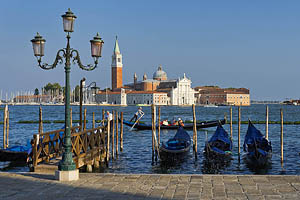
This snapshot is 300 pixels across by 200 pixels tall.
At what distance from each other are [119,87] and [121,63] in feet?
20.1

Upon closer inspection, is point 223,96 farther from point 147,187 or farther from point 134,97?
point 147,187

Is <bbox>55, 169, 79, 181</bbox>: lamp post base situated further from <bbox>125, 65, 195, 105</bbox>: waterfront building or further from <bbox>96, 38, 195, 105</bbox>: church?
<bbox>125, 65, 195, 105</bbox>: waterfront building

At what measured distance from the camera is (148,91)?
93.6 meters

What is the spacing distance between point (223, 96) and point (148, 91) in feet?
69.0

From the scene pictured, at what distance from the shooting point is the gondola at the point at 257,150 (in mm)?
10602

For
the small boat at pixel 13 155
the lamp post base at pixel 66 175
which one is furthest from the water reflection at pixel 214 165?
the lamp post base at pixel 66 175

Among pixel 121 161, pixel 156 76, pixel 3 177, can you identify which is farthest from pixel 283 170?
pixel 156 76

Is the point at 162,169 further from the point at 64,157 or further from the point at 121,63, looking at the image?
the point at 121,63

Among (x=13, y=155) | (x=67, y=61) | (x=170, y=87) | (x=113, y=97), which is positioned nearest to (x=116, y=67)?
(x=113, y=97)

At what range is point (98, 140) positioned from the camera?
9.44m

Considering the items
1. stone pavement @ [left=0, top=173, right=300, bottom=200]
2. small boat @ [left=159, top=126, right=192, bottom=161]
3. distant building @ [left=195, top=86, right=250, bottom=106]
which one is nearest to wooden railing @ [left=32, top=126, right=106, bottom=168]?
stone pavement @ [left=0, top=173, right=300, bottom=200]

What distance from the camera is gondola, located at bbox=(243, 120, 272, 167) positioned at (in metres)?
10.6

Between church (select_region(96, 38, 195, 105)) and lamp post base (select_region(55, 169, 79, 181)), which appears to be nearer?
lamp post base (select_region(55, 169, 79, 181))

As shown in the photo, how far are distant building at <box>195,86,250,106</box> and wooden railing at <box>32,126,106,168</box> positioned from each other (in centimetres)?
9374
